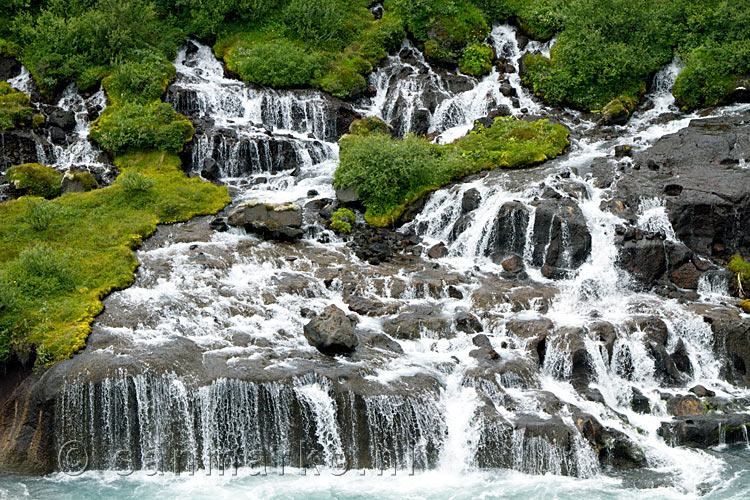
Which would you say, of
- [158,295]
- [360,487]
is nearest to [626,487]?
[360,487]

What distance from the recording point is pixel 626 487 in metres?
16.9

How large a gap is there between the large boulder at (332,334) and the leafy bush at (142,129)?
49.0 feet

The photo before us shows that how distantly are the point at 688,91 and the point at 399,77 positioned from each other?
47.3 ft

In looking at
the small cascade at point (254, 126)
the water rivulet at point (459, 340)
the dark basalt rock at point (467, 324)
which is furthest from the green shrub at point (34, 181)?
the dark basalt rock at point (467, 324)

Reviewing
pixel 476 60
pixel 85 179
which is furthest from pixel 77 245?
pixel 476 60

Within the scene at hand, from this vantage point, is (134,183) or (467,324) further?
(134,183)

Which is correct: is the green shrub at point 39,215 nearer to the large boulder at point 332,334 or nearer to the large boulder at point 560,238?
the large boulder at point 332,334

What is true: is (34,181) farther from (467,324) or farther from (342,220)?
(467,324)

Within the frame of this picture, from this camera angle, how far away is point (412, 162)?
94.7 ft

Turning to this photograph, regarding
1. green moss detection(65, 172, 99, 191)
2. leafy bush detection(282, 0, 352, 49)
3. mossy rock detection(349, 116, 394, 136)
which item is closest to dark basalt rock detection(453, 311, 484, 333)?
mossy rock detection(349, 116, 394, 136)

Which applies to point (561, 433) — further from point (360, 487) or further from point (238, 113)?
point (238, 113)

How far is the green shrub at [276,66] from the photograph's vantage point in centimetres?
3684

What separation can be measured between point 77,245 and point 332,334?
10.4 m

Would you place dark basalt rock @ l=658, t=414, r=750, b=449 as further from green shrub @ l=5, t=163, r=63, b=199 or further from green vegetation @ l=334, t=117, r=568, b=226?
green shrub @ l=5, t=163, r=63, b=199
